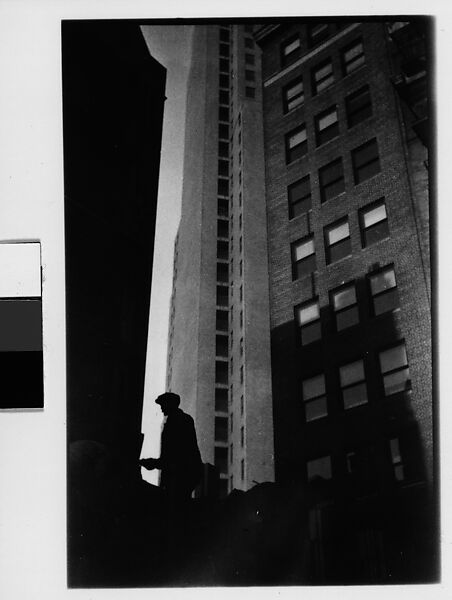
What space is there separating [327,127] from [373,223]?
0.71 meters

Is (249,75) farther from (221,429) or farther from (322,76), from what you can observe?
(221,429)

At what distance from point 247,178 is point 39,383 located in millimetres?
1790

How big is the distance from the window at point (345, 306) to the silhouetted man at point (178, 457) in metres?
1.06

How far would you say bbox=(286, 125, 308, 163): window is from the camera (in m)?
5.48

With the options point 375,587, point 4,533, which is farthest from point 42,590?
point 375,587

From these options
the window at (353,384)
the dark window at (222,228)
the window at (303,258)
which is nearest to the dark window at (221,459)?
the window at (353,384)

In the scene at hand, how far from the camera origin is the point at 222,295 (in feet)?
17.1

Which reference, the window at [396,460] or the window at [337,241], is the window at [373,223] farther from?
the window at [396,460]

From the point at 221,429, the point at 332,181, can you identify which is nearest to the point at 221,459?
the point at 221,429

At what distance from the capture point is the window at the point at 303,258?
17.2 feet

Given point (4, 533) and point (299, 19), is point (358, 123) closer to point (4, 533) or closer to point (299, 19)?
point (299, 19)

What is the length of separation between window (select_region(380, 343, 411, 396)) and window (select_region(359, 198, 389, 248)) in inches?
26.6

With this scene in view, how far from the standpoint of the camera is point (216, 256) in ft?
17.3

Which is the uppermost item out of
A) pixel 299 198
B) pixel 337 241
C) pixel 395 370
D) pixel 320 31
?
pixel 320 31
